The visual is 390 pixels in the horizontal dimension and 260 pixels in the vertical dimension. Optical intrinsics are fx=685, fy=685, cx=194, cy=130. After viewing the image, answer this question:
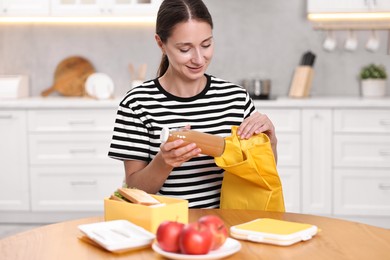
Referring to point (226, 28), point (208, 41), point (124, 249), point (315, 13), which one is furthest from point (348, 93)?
point (124, 249)

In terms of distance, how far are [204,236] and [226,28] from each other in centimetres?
350

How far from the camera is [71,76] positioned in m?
4.77

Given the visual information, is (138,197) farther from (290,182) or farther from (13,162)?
(13,162)

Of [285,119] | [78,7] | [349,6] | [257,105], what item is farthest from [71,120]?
[349,6]

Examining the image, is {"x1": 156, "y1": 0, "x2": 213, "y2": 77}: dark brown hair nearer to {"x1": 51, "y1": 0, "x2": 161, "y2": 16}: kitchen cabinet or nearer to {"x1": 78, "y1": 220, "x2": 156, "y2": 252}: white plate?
{"x1": 78, "y1": 220, "x2": 156, "y2": 252}: white plate

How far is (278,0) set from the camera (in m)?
4.70

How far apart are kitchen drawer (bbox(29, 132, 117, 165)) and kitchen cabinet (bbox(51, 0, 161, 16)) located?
82cm

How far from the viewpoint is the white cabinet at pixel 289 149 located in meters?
4.19

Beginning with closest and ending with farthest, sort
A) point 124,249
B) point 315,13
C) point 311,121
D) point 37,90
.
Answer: point 124,249, point 311,121, point 315,13, point 37,90

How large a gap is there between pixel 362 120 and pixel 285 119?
1.52 ft

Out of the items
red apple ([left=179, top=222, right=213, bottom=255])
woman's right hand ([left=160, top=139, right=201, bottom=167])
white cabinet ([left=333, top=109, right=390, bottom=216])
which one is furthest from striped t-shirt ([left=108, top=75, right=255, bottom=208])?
white cabinet ([left=333, top=109, right=390, bottom=216])

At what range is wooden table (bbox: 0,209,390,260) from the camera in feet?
4.91

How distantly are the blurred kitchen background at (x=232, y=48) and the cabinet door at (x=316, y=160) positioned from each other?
1.95 feet

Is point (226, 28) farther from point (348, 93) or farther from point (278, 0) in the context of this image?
point (348, 93)
